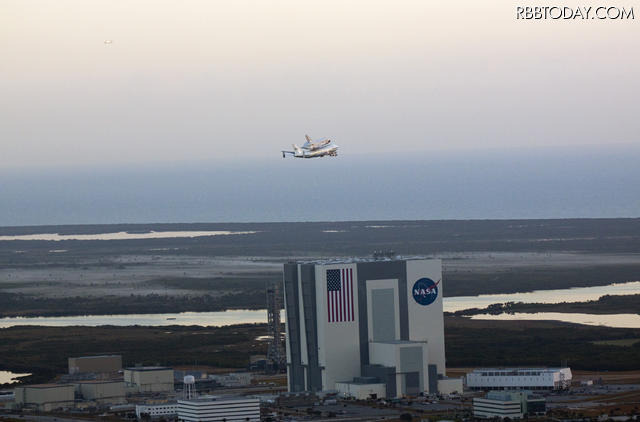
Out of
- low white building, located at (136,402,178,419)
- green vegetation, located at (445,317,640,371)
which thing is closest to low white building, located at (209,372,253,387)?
low white building, located at (136,402,178,419)

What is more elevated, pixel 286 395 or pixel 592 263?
pixel 592 263

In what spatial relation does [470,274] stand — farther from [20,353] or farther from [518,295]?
[20,353]

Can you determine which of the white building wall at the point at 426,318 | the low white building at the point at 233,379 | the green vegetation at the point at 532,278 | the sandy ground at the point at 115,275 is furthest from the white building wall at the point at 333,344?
the sandy ground at the point at 115,275

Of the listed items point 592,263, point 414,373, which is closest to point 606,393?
point 414,373

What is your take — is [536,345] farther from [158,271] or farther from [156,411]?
[158,271]

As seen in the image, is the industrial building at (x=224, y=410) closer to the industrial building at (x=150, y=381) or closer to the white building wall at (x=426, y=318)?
the industrial building at (x=150, y=381)

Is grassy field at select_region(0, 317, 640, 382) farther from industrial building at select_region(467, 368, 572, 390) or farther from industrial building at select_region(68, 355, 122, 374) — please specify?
industrial building at select_region(467, 368, 572, 390)
